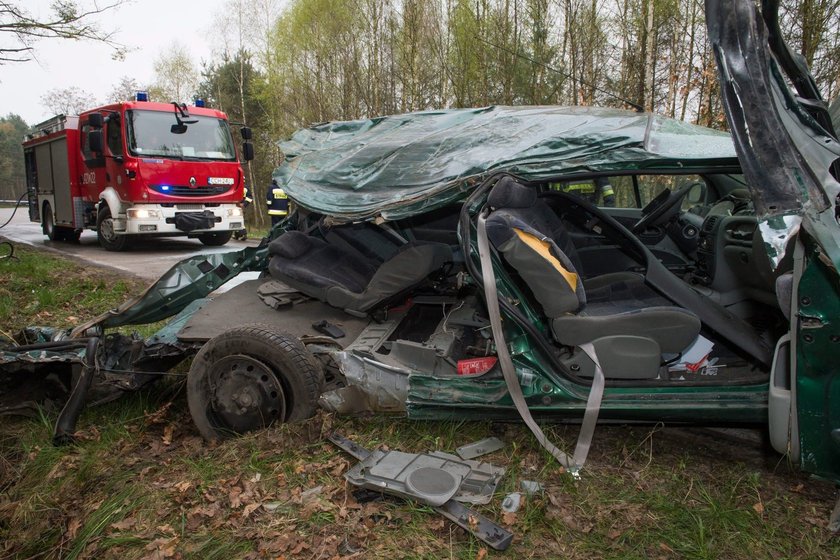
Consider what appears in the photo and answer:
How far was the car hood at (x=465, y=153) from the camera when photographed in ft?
8.16

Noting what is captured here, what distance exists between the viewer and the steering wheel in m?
3.98

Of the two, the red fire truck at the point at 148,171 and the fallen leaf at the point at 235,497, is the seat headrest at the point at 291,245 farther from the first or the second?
the red fire truck at the point at 148,171

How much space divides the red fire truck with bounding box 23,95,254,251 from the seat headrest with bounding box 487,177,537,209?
849 centimetres

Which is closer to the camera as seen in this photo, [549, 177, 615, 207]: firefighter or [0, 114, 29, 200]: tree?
[549, 177, 615, 207]: firefighter

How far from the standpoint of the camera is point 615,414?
8.29 ft

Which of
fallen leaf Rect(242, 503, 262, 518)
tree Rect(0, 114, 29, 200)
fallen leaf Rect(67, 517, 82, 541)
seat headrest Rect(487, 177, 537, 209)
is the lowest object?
fallen leaf Rect(67, 517, 82, 541)

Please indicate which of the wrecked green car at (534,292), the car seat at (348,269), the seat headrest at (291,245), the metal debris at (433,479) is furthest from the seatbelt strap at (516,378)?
the seat headrest at (291,245)

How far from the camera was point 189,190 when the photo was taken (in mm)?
10430

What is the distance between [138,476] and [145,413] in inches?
26.2

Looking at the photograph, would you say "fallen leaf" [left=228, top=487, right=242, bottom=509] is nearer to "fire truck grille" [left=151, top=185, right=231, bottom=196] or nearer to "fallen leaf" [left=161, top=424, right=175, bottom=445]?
"fallen leaf" [left=161, top=424, right=175, bottom=445]

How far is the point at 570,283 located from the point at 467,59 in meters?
13.6

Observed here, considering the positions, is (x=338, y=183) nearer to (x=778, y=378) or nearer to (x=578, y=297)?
(x=578, y=297)

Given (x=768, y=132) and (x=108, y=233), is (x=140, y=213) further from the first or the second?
(x=768, y=132)

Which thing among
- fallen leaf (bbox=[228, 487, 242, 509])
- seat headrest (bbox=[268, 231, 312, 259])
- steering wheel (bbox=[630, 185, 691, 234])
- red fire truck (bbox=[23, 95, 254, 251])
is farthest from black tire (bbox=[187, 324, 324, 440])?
red fire truck (bbox=[23, 95, 254, 251])
